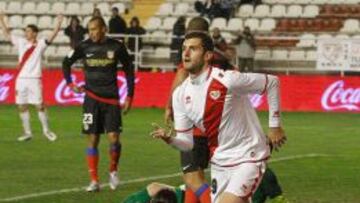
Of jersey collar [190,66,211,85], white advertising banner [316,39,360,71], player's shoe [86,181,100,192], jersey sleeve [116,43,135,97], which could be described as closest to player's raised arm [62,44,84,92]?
jersey sleeve [116,43,135,97]

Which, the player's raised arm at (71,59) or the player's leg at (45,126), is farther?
the player's leg at (45,126)

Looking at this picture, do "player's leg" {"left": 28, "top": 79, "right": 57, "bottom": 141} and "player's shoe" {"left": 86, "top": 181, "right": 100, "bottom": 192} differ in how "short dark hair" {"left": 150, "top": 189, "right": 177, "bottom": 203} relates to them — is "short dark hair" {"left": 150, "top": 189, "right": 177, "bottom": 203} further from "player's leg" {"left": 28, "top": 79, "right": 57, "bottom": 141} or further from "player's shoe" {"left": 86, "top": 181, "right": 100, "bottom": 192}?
"player's leg" {"left": 28, "top": 79, "right": 57, "bottom": 141}

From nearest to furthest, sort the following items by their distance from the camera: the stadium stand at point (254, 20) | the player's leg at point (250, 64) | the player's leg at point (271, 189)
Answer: the player's leg at point (271, 189)
the player's leg at point (250, 64)
the stadium stand at point (254, 20)

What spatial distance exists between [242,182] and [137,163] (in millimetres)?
8737

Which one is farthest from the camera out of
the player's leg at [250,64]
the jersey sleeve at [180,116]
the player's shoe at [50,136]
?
the player's leg at [250,64]

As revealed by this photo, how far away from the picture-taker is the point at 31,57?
22.6m

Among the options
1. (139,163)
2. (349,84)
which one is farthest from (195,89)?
(349,84)

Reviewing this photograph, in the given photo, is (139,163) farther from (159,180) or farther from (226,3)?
(226,3)

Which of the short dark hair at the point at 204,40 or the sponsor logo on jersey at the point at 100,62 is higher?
the short dark hair at the point at 204,40

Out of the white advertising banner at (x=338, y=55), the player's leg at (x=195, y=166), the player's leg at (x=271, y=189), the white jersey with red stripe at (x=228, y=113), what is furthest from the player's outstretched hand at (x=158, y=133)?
the white advertising banner at (x=338, y=55)

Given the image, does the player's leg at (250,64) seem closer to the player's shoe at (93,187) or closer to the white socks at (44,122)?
the white socks at (44,122)

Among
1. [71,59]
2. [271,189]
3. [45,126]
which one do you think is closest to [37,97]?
[45,126]

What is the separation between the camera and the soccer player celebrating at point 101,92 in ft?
47.8

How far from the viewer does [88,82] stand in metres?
14.8
